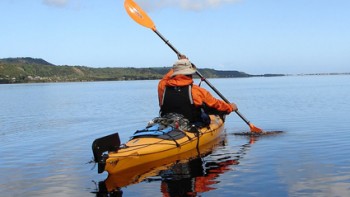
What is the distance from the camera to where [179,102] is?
1340 cm

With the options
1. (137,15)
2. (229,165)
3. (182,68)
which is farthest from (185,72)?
(137,15)

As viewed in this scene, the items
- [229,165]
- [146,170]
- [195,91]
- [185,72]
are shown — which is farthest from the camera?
[195,91]

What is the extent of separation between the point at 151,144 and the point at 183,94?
6.97ft

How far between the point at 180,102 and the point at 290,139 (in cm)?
572

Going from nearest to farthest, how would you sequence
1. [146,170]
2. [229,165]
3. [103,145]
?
[103,145], [146,170], [229,165]

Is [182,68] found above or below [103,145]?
above

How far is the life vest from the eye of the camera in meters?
13.3

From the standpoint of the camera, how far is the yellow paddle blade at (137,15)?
720 inches

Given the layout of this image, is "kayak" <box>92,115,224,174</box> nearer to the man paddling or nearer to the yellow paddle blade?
the man paddling

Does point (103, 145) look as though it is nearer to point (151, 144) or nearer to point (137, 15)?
point (151, 144)

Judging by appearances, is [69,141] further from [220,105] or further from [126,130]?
[220,105]

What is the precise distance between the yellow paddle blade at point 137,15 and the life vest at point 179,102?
5744 mm

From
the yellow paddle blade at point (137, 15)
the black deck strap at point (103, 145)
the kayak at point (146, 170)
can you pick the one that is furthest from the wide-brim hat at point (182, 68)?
the yellow paddle blade at point (137, 15)

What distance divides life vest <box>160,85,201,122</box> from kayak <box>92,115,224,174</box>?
256mm
